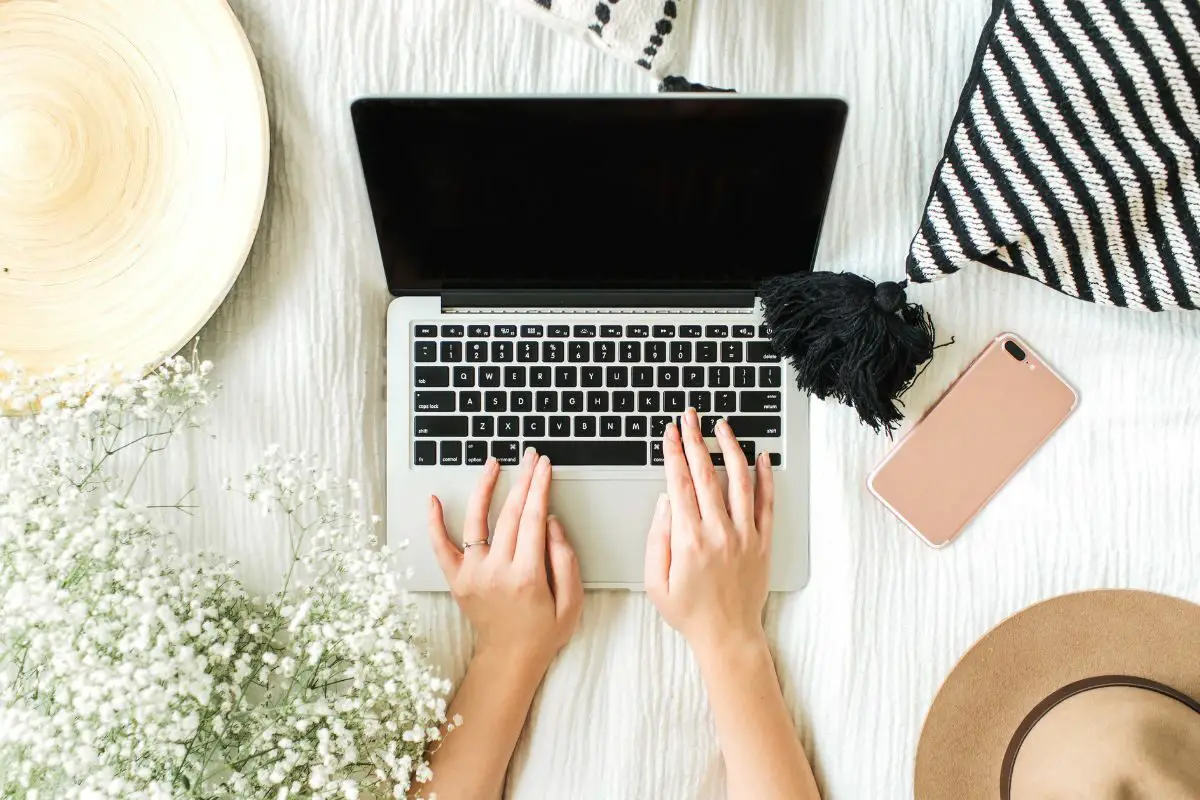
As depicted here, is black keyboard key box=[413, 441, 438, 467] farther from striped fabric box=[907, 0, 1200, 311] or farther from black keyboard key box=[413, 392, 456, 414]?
striped fabric box=[907, 0, 1200, 311]

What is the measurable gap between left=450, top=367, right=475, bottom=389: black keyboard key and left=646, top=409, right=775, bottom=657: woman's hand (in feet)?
0.60

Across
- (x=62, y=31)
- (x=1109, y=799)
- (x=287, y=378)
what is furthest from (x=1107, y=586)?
(x=62, y=31)

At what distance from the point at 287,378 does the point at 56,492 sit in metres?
0.20

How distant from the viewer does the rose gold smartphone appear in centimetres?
76

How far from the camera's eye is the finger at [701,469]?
0.75 meters

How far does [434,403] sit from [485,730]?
0.97ft

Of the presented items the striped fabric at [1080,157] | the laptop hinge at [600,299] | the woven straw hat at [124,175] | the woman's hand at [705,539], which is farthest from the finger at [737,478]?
the woven straw hat at [124,175]

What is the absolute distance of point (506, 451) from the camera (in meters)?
0.76

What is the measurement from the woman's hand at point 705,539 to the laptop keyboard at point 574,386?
1.3 inches

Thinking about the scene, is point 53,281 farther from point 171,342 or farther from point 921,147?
point 921,147

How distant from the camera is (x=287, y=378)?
0.76m

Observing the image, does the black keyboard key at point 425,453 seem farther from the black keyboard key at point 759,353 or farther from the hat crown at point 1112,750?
the hat crown at point 1112,750

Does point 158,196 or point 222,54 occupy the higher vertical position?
point 222,54

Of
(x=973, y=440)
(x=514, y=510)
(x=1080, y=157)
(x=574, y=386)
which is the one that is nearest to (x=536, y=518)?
(x=514, y=510)
